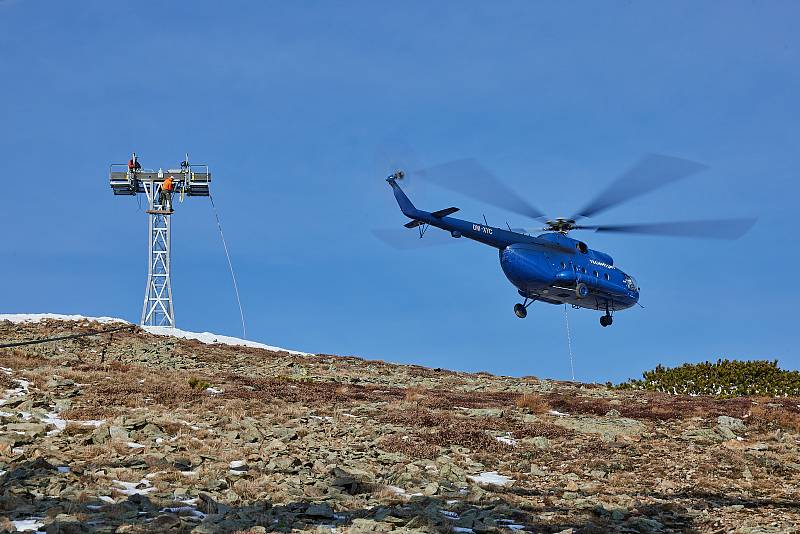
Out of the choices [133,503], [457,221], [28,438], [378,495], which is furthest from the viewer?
[457,221]

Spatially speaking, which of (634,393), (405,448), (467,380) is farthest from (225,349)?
(405,448)

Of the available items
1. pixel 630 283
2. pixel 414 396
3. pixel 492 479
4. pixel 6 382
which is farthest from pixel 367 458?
pixel 630 283

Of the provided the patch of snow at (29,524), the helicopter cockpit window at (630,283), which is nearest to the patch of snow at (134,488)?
the patch of snow at (29,524)

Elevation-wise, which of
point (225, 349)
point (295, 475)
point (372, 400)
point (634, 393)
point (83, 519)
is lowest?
point (83, 519)

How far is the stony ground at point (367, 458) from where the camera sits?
15.2 meters

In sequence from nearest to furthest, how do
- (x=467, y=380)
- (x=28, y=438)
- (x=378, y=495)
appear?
1. (x=378, y=495)
2. (x=28, y=438)
3. (x=467, y=380)

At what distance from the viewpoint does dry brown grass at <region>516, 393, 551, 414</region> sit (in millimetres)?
28516

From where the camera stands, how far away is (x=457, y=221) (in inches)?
1388

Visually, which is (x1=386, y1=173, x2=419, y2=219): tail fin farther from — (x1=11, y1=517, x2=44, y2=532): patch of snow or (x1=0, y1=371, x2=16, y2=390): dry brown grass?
(x1=11, y1=517, x2=44, y2=532): patch of snow

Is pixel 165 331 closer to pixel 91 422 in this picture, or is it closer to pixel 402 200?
pixel 402 200

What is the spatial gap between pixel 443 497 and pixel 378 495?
49.2 inches

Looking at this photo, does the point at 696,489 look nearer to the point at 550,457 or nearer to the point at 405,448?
the point at 550,457

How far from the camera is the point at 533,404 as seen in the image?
95.3 ft

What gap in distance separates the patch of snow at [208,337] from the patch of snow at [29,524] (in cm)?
3512
